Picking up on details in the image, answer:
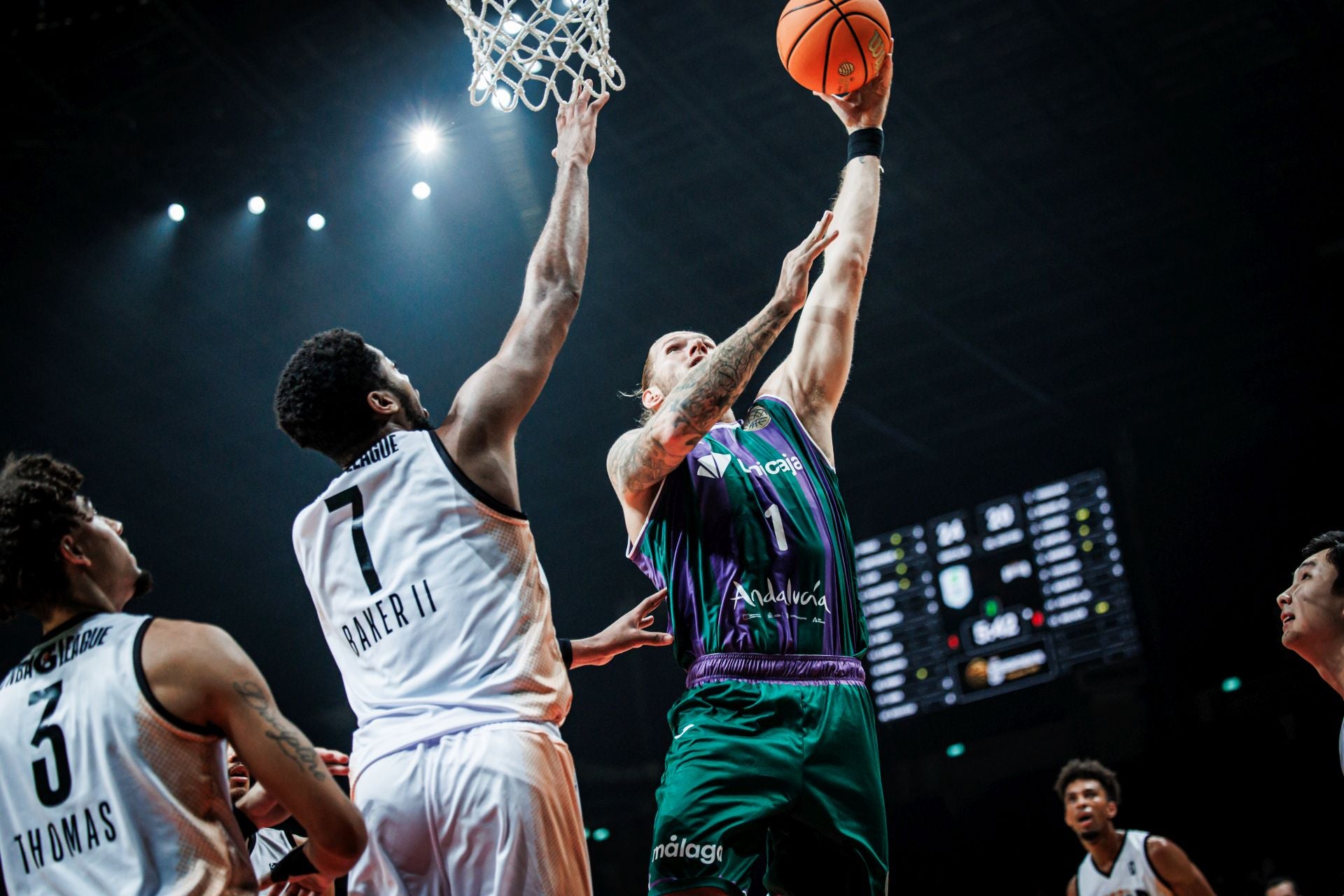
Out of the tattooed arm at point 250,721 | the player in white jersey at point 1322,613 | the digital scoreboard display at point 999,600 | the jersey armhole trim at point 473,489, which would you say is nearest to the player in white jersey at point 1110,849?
the digital scoreboard display at point 999,600

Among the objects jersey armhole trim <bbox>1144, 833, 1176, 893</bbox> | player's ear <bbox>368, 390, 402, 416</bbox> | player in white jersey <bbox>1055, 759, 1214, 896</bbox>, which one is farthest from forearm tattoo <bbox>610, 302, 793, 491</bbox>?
jersey armhole trim <bbox>1144, 833, 1176, 893</bbox>

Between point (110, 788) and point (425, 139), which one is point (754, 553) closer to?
point (110, 788)

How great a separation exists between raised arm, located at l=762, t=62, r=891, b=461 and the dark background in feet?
15.6

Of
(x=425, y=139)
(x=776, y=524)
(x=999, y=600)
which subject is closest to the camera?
(x=776, y=524)

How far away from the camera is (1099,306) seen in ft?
37.8

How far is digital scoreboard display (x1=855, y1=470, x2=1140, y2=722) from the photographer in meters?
10.5

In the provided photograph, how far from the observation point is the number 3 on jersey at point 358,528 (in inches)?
107

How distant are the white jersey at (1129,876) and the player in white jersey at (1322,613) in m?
3.93

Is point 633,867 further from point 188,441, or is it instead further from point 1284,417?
point 1284,417

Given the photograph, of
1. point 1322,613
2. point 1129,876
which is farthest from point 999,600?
point 1322,613

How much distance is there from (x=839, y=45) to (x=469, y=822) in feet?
9.29

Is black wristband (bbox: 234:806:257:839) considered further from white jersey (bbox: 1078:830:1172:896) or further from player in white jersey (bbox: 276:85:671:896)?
white jersey (bbox: 1078:830:1172:896)

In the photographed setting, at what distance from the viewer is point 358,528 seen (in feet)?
9.09

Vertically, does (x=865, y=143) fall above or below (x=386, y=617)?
above
